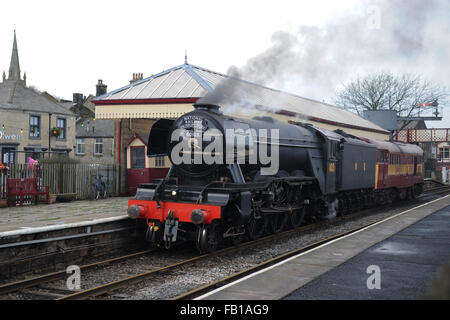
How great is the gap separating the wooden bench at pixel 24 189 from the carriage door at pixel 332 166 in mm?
9634

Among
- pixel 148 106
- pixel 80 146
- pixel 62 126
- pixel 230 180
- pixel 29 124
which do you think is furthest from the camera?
pixel 80 146

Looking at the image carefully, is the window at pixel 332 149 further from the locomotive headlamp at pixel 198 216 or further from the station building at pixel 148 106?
the locomotive headlamp at pixel 198 216

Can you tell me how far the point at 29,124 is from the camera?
32.4 metres

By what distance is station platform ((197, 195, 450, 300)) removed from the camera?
6.61 meters

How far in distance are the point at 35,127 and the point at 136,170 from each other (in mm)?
16533

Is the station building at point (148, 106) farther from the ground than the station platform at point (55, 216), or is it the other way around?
the station building at point (148, 106)

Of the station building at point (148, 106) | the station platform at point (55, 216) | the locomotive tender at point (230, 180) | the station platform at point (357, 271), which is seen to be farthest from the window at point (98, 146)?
the station platform at point (357, 271)

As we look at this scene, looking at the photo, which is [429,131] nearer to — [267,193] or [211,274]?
[267,193]

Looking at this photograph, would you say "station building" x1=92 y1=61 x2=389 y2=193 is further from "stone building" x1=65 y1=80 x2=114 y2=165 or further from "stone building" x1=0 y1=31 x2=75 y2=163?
"stone building" x1=65 y1=80 x2=114 y2=165

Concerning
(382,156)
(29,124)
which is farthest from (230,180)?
(29,124)

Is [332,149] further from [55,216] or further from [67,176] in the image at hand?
[67,176]

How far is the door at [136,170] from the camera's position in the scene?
19.8m

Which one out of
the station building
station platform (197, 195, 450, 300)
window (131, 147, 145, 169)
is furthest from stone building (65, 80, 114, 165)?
station platform (197, 195, 450, 300)

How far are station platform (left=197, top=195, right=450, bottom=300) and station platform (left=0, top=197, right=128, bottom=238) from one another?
4.48m
